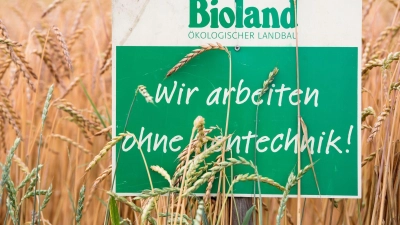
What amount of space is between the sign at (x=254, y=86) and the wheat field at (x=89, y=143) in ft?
0.18

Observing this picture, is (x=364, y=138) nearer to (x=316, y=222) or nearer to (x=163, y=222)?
(x=316, y=222)

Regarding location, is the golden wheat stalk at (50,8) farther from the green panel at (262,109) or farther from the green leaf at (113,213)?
the green leaf at (113,213)

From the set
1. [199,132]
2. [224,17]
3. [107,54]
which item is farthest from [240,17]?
[107,54]

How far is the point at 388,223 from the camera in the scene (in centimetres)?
129

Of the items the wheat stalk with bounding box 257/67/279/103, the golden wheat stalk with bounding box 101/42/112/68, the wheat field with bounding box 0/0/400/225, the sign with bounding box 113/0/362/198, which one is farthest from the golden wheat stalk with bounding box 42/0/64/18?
the wheat stalk with bounding box 257/67/279/103

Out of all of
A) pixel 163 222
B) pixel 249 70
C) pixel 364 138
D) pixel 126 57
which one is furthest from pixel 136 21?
pixel 364 138

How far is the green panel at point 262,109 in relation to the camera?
1.10 meters

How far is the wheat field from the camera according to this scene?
3.67 feet

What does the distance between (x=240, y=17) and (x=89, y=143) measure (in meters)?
0.67

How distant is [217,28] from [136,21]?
0.49 ft

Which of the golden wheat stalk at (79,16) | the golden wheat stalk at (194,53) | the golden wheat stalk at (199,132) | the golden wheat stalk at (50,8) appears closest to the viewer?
the golden wheat stalk at (199,132)

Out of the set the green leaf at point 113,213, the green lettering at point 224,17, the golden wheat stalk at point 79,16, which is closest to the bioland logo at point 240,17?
the green lettering at point 224,17

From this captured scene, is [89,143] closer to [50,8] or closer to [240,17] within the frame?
[50,8]

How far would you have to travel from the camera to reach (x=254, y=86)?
1.10m
